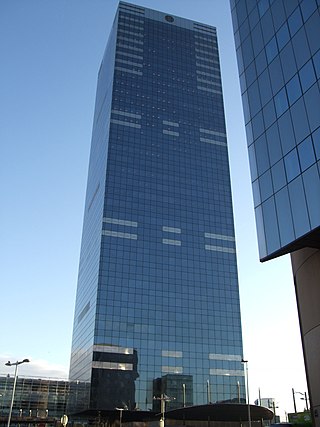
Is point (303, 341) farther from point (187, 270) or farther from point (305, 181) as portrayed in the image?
point (187, 270)

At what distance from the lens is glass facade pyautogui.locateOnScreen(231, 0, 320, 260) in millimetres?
28500

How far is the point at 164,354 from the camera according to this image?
103 meters

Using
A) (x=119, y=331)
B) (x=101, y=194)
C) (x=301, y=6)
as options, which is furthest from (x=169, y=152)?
(x=301, y=6)

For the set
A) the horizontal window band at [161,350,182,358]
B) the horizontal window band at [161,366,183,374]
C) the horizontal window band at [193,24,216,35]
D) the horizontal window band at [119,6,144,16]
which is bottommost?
the horizontal window band at [161,366,183,374]

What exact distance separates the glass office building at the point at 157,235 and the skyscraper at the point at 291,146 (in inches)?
2895

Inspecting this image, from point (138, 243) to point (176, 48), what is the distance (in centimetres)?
7560

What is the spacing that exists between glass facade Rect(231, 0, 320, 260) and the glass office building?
250ft

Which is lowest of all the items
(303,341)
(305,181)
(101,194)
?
(303,341)

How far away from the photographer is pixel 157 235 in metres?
116

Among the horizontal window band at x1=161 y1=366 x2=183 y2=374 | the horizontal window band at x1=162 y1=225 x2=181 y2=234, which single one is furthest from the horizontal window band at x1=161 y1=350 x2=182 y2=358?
the horizontal window band at x1=162 y1=225 x2=181 y2=234

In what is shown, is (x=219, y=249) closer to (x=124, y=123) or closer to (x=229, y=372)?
(x=229, y=372)

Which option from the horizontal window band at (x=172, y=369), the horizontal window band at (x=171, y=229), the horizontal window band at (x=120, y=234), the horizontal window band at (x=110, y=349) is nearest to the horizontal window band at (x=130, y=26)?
the horizontal window band at (x=171, y=229)

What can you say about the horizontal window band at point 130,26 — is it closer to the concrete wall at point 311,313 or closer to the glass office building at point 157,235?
the glass office building at point 157,235

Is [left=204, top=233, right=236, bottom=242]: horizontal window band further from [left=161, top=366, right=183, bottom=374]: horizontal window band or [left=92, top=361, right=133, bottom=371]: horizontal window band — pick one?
[left=92, top=361, right=133, bottom=371]: horizontal window band
